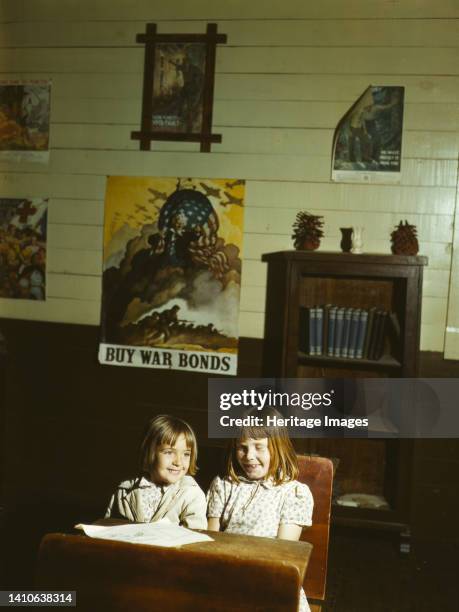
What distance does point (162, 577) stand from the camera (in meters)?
1.38

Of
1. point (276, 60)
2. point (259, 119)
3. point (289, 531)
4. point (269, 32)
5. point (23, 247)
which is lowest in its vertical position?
point (289, 531)

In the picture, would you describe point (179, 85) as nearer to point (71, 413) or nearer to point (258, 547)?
point (71, 413)

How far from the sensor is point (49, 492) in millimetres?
3930

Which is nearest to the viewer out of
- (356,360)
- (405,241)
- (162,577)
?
(162,577)

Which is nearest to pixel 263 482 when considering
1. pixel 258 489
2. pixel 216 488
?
pixel 258 489

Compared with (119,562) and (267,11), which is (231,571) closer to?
(119,562)

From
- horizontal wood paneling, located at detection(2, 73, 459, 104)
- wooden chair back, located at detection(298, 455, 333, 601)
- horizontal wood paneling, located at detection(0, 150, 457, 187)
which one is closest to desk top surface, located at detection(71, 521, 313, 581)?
wooden chair back, located at detection(298, 455, 333, 601)

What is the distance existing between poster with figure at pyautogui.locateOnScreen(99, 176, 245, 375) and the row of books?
606 mm

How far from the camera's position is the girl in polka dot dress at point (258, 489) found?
6.75 ft

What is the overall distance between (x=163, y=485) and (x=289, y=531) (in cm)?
46

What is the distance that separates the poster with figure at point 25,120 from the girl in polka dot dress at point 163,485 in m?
2.43

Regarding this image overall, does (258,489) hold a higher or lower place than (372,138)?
lower

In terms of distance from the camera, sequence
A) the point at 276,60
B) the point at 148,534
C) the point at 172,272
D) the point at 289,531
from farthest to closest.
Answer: the point at 172,272, the point at 276,60, the point at 289,531, the point at 148,534

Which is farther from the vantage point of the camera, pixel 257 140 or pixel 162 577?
pixel 257 140
